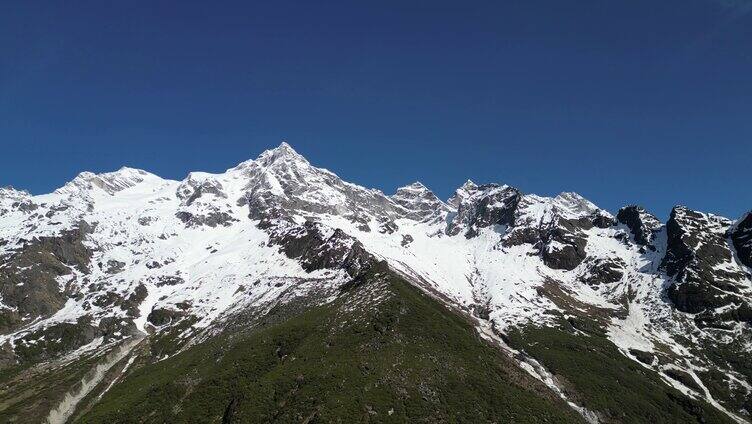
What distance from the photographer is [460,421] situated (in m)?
149

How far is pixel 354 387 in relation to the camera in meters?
159

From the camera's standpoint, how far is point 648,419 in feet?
634

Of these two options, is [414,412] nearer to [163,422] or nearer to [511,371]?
[511,371]

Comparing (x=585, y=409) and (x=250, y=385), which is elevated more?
(x=585, y=409)

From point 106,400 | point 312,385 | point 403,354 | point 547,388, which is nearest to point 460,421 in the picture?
point 403,354

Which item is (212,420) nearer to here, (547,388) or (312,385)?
(312,385)

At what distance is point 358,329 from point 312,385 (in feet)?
114

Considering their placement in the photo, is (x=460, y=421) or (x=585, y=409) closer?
(x=460, y=421)

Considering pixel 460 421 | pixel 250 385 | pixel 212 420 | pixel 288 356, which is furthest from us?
pixel 288 356

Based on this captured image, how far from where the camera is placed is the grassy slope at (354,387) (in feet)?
504

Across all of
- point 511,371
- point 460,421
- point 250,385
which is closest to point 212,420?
point 250,385

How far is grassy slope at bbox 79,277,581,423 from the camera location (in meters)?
154

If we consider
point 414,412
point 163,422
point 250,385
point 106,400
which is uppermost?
point 414,412

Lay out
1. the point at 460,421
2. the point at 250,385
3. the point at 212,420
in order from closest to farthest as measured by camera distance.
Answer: the point at 460,421 → the point at 212,420 → the point at 250,385
